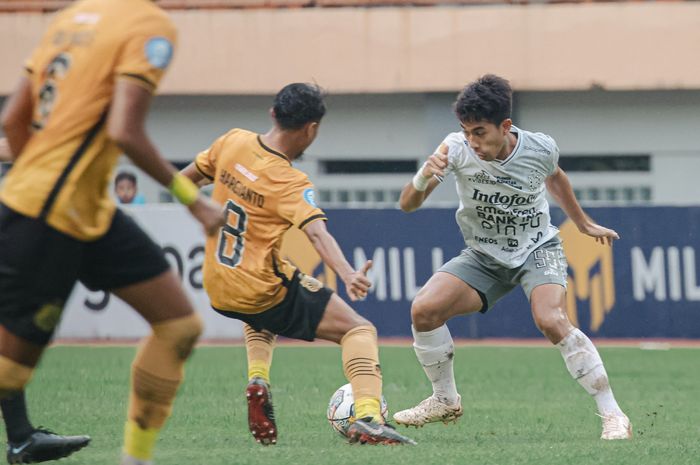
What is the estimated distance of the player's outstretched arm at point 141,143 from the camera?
509 centimetres

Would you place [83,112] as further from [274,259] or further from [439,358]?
[439,358]

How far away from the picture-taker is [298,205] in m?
7.39

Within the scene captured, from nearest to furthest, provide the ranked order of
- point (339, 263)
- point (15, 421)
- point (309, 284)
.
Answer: point (15, 421) → point (339, 263) → point (309, 284)

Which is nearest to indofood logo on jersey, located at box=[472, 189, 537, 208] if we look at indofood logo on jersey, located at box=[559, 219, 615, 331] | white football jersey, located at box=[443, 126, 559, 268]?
white football jersey, located at box=[443, 126, 559, 268]

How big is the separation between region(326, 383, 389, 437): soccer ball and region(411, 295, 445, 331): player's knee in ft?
2.04

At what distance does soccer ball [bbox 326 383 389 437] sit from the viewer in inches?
301

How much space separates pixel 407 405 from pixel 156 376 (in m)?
4.27

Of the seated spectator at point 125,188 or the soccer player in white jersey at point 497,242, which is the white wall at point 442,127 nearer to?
the seated spectator at point 125,188

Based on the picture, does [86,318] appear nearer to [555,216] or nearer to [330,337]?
[555,216]

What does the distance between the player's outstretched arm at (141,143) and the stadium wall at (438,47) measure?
16541 mm

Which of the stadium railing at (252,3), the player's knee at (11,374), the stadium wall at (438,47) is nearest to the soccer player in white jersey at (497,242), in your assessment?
the player's knee at (11,374)

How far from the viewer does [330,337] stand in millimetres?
7543

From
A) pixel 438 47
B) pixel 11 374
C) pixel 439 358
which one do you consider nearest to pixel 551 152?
pixel 439 358

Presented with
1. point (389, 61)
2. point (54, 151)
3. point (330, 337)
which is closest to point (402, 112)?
point (389, 61)
